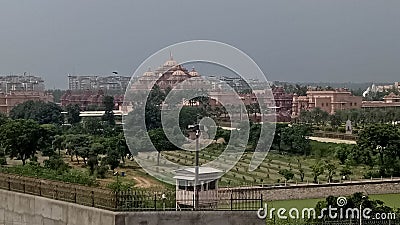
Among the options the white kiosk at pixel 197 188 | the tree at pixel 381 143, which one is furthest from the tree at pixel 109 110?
the white kiosk at pixel 197 188

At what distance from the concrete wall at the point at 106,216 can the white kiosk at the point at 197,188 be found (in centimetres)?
47

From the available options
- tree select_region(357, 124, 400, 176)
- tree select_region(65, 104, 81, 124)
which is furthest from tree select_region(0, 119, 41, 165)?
tree select_region(65, 104, 81, 124)

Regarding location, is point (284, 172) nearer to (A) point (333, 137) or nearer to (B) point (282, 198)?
(B) point (282, 198)

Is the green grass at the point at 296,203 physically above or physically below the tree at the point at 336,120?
below

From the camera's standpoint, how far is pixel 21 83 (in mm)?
A: 75188

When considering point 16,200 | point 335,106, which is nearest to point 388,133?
point 16,200

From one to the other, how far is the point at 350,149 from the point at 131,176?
27.1 ft

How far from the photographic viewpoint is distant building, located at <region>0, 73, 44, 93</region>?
7156cm

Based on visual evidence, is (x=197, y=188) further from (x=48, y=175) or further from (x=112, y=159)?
(x=112, y=159)

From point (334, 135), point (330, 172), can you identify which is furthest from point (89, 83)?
point (330, 172)

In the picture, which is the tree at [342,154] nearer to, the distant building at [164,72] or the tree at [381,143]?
the tree at [381,143]

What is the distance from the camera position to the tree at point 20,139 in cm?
2216

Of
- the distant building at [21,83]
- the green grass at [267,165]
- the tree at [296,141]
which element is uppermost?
the distant building at [21,83]

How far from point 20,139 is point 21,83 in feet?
180
